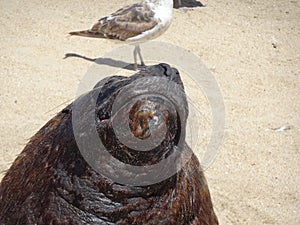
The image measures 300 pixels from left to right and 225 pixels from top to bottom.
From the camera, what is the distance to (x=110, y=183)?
1273mm

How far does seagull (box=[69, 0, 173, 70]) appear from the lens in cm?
636

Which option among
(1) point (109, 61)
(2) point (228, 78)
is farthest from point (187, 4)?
(2) point (228, 78)

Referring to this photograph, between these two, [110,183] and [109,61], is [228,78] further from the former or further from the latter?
[110,183]

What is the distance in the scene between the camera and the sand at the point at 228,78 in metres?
4.76

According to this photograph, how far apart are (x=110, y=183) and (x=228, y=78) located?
550 cm

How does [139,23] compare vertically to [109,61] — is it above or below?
above

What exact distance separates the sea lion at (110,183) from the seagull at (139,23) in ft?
16.5

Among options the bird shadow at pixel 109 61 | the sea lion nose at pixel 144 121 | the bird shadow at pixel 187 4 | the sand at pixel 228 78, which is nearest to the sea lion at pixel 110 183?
the sea lion nose at pixel 144 121

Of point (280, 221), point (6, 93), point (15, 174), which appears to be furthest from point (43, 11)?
point (15, 174)

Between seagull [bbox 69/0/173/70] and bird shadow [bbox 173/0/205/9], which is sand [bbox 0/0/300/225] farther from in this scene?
seagull [bbox 69/0/173/70]

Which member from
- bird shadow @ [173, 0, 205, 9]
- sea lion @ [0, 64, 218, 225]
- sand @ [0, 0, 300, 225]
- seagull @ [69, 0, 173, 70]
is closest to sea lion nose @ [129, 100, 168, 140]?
sea lion @ [0, 64, 218, 225]

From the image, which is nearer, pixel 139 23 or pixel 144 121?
pixel 144 121

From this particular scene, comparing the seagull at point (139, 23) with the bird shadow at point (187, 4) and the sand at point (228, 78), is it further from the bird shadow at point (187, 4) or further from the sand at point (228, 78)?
the bird shadow at point (187, 4)

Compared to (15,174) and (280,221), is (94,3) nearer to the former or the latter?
(280,221)
